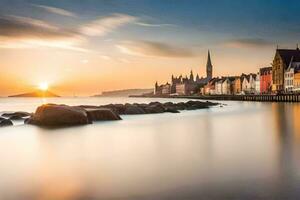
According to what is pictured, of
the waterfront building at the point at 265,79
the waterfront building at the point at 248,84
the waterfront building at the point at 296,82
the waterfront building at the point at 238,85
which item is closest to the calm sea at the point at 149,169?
the waterfront building at the point at 296,82

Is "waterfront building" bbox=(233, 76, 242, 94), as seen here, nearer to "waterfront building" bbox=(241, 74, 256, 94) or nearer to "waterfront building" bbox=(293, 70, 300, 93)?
"waterfront building" bbox=(241, 74, 256, 94)

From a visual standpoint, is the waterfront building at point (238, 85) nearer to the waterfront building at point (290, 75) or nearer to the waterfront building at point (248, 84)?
the waterfront building at point (248, 84)

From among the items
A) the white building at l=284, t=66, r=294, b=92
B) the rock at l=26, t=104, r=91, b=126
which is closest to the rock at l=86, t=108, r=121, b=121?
the rock at l=26, t=104, r=91, b=126

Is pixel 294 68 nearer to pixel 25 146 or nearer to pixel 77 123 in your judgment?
pixel 77 123

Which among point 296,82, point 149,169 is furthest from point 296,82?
point 149,169

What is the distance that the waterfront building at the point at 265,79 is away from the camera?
14925 centimetres

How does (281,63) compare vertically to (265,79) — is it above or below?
above

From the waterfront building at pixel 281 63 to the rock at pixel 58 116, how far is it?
358 ft

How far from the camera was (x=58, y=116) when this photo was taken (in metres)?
29.9

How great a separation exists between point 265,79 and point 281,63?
20.8 metres

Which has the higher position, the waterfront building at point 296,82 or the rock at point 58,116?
the waterfront building at point 296,82

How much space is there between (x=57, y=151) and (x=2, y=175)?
5.87 meters

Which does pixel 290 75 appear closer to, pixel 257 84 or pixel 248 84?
pixel 257 84

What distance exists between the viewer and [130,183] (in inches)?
412
